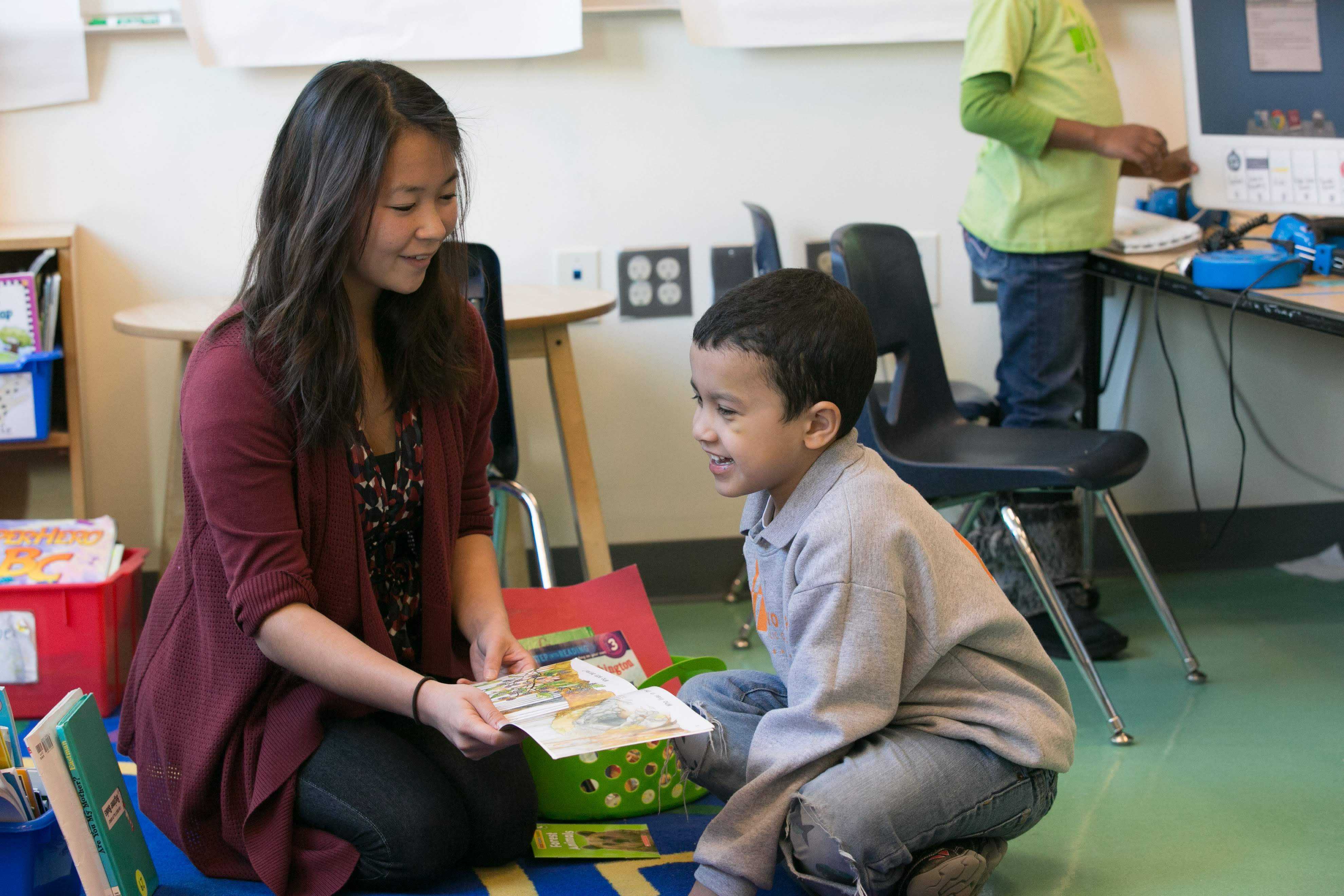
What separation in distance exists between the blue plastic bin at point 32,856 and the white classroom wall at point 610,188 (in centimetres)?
125

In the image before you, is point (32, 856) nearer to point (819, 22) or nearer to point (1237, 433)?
point (819, 22)

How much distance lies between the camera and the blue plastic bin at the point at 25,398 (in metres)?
2.13

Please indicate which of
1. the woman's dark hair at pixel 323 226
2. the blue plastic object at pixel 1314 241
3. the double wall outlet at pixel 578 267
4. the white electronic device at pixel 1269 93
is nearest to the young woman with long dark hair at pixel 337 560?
the woman's dark hair at pixel 323 226

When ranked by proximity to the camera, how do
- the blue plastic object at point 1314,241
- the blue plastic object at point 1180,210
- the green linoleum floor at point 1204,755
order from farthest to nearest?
the blue plastic object at point 1180,210 < the blue plastic object at point 1314,241 < the green linoleum floor at point 1204,755

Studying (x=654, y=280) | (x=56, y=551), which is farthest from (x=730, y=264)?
(x=56, y=551)

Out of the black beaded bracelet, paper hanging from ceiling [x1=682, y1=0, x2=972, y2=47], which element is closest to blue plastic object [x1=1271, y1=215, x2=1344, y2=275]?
paper hanging from ceiling [x1=682, y1=0, x2=972, y2=47]

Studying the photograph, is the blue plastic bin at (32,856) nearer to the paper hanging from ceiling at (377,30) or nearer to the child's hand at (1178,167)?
the paper hanging from ceiling at (377,30)

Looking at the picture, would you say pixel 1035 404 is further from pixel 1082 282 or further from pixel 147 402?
pixel 147 402

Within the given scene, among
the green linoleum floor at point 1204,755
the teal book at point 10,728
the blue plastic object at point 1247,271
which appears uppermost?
the blue plastic object at point 1247,271

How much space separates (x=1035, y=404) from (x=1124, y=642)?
1.48 feet

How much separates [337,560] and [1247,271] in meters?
1.44

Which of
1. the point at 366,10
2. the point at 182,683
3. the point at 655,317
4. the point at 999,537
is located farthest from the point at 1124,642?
the point at 366,10

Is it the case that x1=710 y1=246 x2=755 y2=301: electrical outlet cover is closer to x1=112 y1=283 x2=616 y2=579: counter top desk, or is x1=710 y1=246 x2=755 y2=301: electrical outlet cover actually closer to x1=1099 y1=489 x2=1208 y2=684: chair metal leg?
x1=112 y1=283 x2=616 y2=579: counter top desk

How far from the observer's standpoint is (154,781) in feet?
4.62
